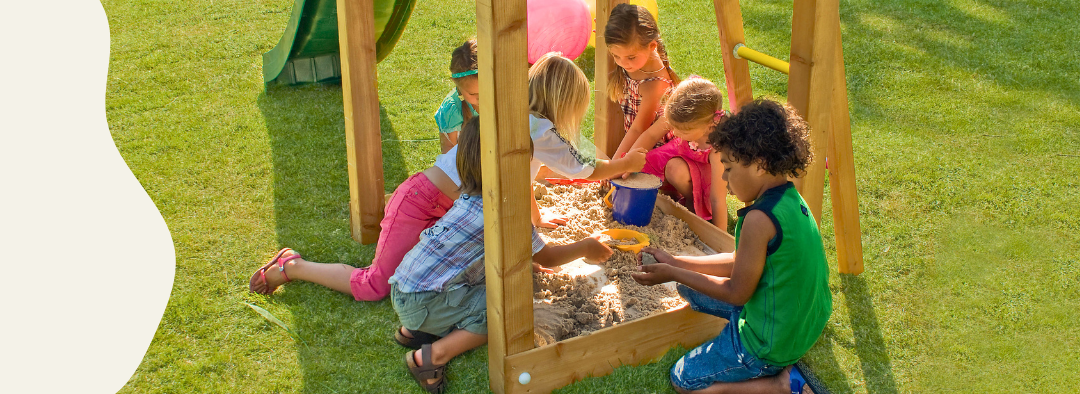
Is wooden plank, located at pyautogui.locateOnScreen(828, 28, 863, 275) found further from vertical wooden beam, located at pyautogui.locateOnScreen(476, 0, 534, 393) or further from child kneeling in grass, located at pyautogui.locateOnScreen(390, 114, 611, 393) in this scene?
vertical wooden beam, located at pyautogui.locateOnScreen(476, 0, 534, 393)

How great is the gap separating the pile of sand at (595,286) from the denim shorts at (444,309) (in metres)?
0.23

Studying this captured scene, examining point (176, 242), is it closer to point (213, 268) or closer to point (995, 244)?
point (213, 268)

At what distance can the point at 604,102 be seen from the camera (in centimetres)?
401

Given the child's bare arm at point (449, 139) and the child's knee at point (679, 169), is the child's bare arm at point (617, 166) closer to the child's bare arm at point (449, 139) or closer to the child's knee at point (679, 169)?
the child's knee at point (679, 169)

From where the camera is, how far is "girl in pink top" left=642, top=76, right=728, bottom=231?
131 inches

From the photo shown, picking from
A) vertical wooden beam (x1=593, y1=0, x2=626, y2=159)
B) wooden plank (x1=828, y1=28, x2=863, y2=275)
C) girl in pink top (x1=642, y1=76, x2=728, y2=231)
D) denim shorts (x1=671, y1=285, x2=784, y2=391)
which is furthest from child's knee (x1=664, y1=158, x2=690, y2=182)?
denim shorts (x1=671, y1=285, x2=784, y2=391)

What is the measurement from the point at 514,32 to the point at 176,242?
2289mm

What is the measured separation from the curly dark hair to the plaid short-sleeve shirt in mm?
787

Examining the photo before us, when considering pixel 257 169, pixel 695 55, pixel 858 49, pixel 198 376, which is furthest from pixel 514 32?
pixel 858 49

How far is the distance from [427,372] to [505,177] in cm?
83

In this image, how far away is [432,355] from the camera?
2.75 m

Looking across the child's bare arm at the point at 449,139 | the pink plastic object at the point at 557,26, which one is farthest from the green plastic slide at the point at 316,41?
the child's bare arm at the point at 449,139

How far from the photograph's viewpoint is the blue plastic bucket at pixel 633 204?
3.59 m

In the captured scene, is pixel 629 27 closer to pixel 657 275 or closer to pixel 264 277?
pixel 657 275
